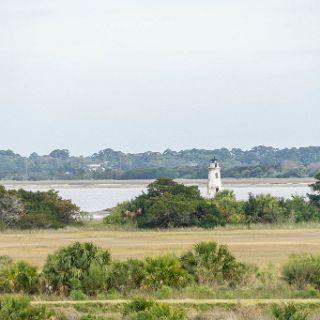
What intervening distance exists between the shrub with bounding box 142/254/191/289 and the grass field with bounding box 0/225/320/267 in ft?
27.8

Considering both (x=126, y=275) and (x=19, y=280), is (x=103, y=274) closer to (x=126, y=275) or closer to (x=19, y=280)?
(x=126, y=275)

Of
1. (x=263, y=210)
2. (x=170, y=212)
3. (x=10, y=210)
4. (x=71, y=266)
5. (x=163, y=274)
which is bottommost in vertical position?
(x=163, y=274)

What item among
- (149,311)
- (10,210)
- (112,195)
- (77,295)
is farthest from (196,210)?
(112,195)

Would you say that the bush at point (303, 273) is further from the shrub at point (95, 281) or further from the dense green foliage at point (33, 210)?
the dense green foliage at point (33, 210)

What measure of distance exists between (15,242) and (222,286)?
20.4 m

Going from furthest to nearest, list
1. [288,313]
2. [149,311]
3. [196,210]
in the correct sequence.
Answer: [196,210] < [288,313] < [149,311]

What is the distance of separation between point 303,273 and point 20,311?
732 centimetres

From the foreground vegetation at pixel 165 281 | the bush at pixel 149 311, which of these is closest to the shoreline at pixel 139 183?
the foreground vegetation at pixel 165 281

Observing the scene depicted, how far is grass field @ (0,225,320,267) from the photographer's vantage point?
122ft

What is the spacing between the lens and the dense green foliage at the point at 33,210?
50.5 metres

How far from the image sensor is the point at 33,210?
51.8m

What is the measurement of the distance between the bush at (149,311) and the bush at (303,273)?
546cm

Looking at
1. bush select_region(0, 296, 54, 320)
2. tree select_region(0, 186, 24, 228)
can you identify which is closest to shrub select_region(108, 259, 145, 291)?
bush select_region(0, 296, 54, 320)

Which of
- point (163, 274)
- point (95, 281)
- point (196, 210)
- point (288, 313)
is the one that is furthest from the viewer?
point (196, 210)
